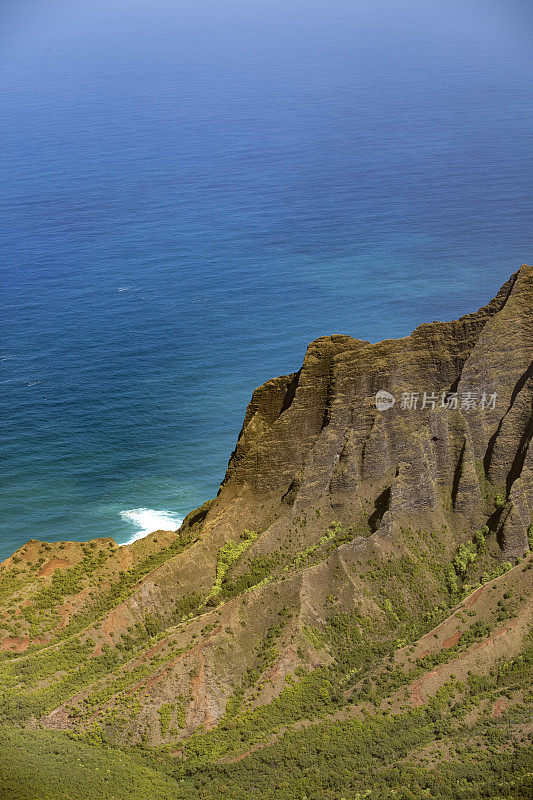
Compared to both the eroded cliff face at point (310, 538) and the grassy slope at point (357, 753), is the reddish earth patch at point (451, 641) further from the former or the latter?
the eroded cliff face at point (310, 538)

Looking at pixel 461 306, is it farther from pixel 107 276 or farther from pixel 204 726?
pixel 204 726

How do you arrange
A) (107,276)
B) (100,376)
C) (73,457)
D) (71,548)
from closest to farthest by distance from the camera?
(71,548), (73,457), (100,376), (107,276)

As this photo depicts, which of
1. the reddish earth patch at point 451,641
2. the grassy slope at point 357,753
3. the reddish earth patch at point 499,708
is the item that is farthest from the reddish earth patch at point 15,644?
the reddish earth patch at point 499,708

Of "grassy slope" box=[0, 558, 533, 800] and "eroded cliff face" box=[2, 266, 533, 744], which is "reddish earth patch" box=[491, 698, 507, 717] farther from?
"eroded cliff face" box=[2, 266, 533, 744]

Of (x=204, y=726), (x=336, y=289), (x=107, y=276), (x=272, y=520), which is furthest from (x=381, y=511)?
(x=107, y=276)

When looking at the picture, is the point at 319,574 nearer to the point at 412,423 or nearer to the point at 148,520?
Result: the point at 412,423
